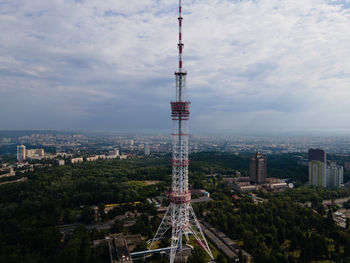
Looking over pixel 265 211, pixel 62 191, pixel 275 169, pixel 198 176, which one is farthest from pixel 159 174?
pixel 275 169

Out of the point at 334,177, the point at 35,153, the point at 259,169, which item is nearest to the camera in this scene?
→ the point at 334,177

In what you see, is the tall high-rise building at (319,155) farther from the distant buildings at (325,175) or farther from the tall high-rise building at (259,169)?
the tall high-rise building at (259,169)

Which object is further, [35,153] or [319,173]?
[35,153]

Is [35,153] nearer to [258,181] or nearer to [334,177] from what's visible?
[258,181]

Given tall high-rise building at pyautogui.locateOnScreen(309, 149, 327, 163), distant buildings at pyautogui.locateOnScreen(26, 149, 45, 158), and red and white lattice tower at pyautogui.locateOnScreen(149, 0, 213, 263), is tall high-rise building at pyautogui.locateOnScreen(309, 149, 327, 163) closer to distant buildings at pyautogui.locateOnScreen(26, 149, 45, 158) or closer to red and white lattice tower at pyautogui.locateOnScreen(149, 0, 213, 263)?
red and white lattice tower at pyautogui.locateOnScreen(149, 0, 213, 263)

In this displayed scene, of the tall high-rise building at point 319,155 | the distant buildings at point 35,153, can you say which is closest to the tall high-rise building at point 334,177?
the tall high-rise building at point 319,155

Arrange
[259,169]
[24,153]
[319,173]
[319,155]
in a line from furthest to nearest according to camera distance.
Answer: [24,153] < [319,155] < [259,169] < [319,173]

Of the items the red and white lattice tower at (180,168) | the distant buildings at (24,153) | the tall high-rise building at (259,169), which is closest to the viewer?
the red and white lattice tower at (180,168)

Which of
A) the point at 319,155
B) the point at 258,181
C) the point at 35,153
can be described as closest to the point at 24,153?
the point at 35,153

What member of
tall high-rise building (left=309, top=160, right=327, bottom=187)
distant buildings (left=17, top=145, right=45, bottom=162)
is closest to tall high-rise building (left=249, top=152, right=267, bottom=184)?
tall high-rise building (left=309, top=160, right=327, bottom=187)
